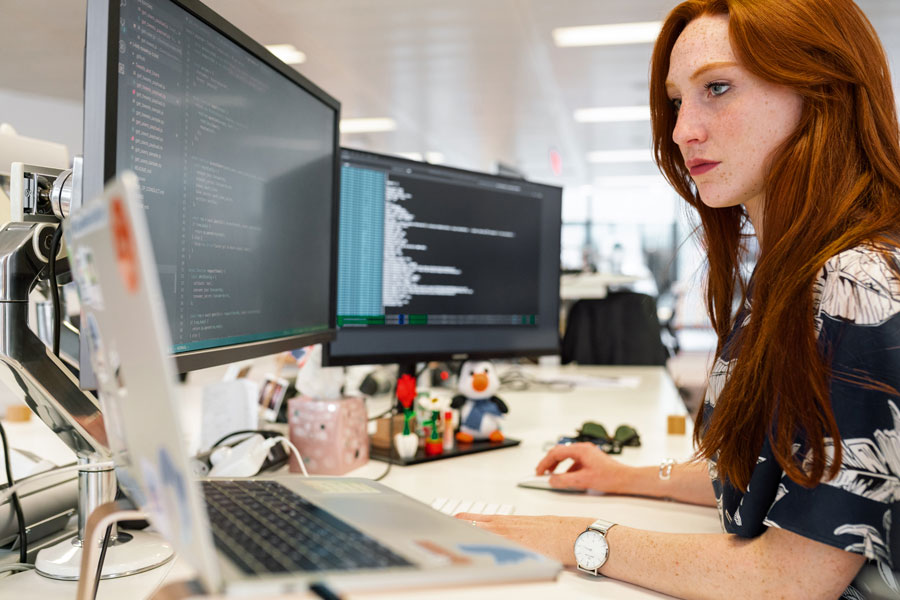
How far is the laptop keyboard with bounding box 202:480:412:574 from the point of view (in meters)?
0.36

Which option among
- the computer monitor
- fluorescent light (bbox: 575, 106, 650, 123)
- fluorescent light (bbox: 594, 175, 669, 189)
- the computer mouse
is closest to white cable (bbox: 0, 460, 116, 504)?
the computer monitor

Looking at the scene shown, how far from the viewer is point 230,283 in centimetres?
81

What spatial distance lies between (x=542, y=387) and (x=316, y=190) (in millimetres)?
1186

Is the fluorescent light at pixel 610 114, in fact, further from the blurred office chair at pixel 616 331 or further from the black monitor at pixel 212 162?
the black monitor at pixel 212 162

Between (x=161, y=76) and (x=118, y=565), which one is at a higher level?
(x=161, y=76)

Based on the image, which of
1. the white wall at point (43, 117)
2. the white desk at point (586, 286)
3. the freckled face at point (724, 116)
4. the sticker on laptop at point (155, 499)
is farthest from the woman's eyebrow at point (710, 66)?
the white wall at point (43, 117)

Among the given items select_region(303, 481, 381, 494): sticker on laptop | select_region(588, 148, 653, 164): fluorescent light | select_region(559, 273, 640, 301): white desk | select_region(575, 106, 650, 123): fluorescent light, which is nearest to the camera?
select_region(303, 481, 381, 494): sticker on laptop

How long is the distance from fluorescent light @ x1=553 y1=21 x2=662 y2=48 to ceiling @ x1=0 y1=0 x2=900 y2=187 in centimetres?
9

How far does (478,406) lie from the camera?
1316 millimetres

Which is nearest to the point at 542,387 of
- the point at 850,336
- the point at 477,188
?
the point at 477,188

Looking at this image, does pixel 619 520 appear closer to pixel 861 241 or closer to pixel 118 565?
pixel 861 241

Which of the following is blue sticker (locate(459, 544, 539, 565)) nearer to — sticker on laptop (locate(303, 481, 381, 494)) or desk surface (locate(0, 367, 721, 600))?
desk surface (locate(0, 367, 721, 600))

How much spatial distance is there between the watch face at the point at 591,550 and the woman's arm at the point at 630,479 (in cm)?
30

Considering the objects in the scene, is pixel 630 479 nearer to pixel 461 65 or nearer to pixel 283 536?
pixel 283 536
